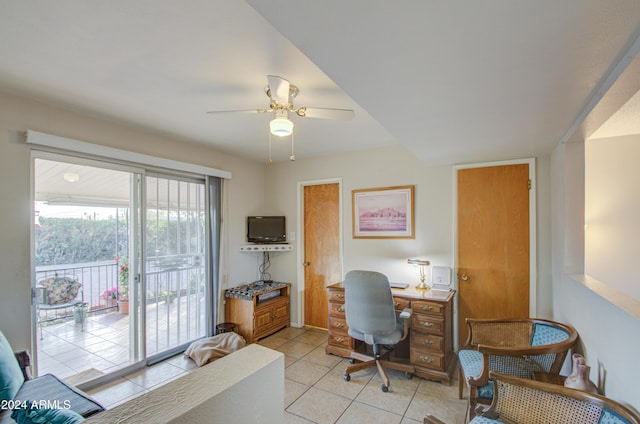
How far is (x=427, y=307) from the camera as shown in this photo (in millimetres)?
2711

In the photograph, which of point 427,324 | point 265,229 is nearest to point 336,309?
point 427,324

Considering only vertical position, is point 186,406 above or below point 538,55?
below

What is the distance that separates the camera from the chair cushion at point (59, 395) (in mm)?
1587

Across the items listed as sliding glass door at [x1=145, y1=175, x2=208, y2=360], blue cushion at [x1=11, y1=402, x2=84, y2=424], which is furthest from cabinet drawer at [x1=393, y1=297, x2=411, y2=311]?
blue cushion at [x1=11, y1=402, x2=84, y2=424]

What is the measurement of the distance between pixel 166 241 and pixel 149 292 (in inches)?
22.5

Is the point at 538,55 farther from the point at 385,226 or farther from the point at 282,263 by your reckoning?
the point at 282,263

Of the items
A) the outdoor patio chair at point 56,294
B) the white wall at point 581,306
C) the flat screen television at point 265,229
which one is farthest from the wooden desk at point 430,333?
the outdoor patio chair at point 56,294

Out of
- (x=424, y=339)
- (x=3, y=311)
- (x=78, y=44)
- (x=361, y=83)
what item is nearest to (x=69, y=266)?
(x=3, y=311)

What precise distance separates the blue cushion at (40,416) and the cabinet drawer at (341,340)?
8.39 ft

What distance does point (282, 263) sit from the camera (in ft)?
14.1

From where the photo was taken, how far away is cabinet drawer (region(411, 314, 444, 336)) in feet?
8.69

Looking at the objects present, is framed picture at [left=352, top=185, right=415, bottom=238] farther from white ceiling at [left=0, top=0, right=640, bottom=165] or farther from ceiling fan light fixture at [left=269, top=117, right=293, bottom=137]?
ceiling fan light fixture at [left=269, top=117, right=293, bottom=137]

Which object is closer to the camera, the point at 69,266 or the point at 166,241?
the point at 69,266

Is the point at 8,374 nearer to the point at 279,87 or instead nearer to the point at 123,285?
the point at 123,285
